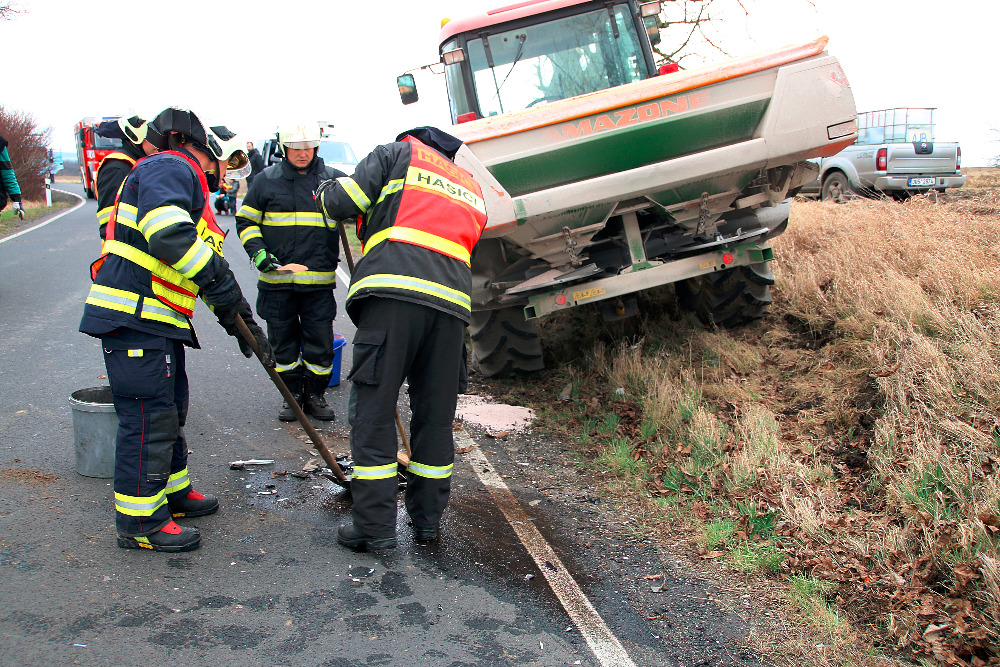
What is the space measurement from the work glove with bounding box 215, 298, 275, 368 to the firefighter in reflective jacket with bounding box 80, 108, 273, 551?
0.02 meters

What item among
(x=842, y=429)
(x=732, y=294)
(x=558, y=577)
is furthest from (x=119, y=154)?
(x=732, y=294)

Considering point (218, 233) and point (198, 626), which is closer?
point (198, 626)

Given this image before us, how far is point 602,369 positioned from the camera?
6.22 m

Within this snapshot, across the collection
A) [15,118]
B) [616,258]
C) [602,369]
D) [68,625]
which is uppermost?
[15,118]

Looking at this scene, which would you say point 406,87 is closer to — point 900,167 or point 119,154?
point 119,154

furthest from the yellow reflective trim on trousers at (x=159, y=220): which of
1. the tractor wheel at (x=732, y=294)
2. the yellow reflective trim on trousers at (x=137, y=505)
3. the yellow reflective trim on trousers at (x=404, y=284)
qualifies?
the tractor wheel at (x=732, y=294)

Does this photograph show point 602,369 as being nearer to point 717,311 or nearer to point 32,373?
point 717,311

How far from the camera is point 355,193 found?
354 cm

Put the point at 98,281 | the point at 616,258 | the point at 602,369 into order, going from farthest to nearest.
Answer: the point at 602,369, the point at 616,258, the point at 98,281

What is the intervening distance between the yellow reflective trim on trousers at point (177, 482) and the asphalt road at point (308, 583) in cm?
24

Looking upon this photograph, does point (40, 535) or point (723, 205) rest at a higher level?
point (723, 205)

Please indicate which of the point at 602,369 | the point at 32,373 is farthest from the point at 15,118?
the point at 602,369

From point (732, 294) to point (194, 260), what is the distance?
422cm

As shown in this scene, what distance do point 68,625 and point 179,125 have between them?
85.2 inches
